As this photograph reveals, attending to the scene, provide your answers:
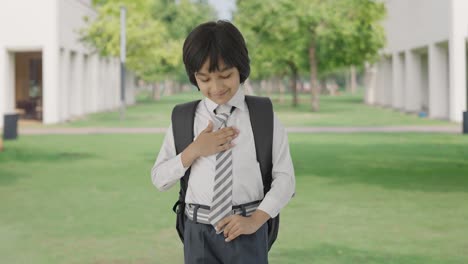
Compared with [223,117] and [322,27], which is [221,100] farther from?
[322,27]

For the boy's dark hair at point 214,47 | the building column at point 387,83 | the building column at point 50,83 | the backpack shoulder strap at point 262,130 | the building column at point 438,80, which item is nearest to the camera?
the boy's dark hair at point 214,47

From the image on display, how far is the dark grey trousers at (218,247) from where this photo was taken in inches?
134

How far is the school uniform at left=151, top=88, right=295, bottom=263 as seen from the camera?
337 cm

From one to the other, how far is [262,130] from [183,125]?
330 mm

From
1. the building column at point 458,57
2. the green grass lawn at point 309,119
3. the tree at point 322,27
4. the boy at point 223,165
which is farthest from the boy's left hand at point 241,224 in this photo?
the tree at point 322,27

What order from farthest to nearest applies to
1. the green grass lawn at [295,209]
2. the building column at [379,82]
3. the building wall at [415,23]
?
1. the building column at [379,82]
2. the building wall at [415,23]
3. the green grass lawn at [295,209]

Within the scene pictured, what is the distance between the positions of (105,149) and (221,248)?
675 inches

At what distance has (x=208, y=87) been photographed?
3326 millimetres

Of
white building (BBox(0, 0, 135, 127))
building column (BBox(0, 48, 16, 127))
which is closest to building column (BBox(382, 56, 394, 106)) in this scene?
white building (BBox(0, 0, 135, 127))

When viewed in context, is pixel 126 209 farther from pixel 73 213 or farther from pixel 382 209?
pixel 382 209

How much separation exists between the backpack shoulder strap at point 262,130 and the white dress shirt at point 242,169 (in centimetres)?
2

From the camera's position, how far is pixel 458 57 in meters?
32.7

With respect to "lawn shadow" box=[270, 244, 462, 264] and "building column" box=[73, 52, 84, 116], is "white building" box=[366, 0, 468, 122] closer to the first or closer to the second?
"building column" box=[73, 52, 84, 116]

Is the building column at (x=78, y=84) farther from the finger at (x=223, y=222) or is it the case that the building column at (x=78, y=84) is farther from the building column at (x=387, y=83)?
the finger at (x=223, y=222)
